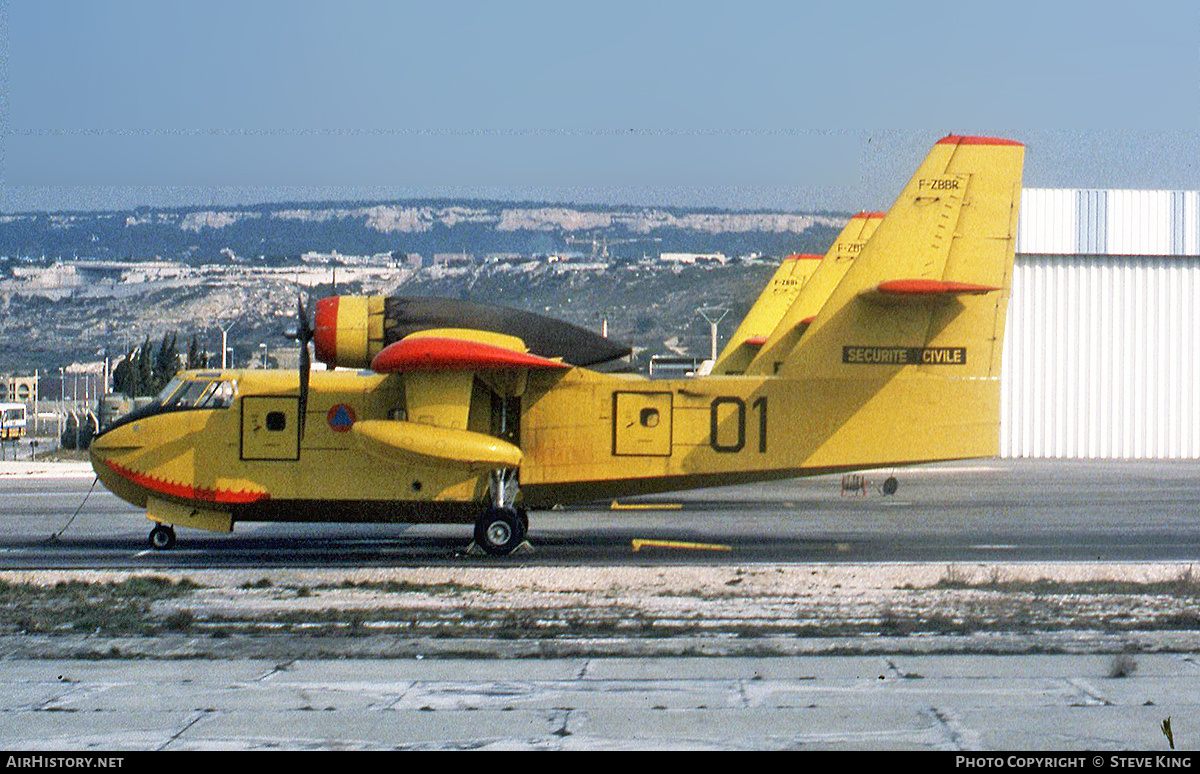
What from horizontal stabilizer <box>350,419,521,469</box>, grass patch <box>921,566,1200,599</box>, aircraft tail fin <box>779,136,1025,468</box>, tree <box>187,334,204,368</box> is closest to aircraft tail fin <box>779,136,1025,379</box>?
aircraft tail fin <box>779,136,1025,468</box>

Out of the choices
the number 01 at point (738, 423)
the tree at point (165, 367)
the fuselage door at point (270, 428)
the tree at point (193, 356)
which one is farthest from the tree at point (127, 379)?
the number 01 at point (738, 423)

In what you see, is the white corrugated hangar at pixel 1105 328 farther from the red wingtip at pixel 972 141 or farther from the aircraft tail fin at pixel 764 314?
the red wingtip at pixel 972 141

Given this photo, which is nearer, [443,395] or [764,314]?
[443,395]

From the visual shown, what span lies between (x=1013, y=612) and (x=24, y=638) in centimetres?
1087

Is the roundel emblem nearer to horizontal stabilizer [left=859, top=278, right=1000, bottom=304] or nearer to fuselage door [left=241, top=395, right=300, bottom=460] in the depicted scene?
fuselage door [left=241, top=395, right=300, bottom=460]

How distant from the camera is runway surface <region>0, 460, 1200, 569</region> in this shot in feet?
71.5

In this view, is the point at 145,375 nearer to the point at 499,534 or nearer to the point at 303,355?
the point at 303,355

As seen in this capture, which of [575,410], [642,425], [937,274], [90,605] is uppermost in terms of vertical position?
[937,274]

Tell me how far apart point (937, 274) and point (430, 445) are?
8591 millimetres

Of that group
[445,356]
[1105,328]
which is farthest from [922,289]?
[1105,328]

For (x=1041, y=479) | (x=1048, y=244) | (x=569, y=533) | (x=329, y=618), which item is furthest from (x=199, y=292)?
(x=329, y=618)

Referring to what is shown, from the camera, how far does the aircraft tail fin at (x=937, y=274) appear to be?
2189 centimetres

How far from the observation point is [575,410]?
2242cm

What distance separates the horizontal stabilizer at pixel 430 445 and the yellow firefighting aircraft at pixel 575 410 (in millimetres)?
37
